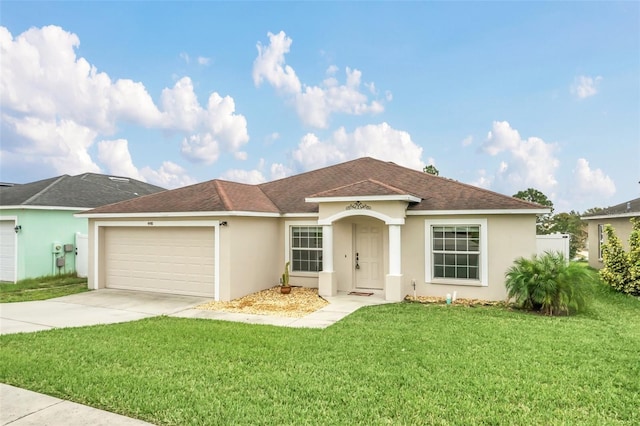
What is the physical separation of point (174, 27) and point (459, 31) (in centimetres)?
1196

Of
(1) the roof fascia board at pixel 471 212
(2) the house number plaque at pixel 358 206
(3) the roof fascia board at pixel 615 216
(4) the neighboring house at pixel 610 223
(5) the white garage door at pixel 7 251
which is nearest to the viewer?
(1) the roof fascia board at pixel 471 212

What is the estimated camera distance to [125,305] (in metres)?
11.1

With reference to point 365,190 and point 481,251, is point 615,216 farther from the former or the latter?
point 365,190

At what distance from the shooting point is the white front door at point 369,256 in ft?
42.8

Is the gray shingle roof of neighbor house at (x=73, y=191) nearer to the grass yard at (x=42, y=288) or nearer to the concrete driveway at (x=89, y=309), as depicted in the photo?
the grass yard at (x=42, y=288)

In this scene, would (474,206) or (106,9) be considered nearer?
(474,206)

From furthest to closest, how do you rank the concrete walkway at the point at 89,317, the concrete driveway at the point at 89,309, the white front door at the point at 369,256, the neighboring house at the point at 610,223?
the neighboring house at the point at 610,223 → the white front door at the point at 369,256 → the concrete driveway at the point at 89,309 → the concrete walkway at the point at 89,317

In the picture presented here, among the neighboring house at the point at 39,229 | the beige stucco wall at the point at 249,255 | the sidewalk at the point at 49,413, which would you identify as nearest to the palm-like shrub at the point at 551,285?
the beige stucco wall at the point at 249,255

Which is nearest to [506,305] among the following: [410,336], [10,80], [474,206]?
[474,206]

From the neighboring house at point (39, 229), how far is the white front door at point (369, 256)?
13110mm

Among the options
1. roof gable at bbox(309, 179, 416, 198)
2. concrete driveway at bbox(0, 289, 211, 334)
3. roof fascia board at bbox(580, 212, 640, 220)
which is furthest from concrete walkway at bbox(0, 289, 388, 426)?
roof fascia board at bbox(580, 212, 640, 220)

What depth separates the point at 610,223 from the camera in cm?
1961

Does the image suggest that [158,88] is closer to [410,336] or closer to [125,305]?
[125,305]

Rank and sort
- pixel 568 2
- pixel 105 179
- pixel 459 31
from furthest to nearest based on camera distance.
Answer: pixel 105 179 → pixel 459 31 → pixel 568 2
